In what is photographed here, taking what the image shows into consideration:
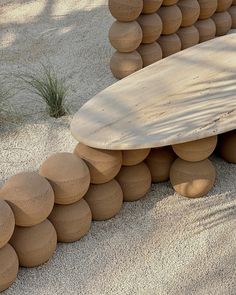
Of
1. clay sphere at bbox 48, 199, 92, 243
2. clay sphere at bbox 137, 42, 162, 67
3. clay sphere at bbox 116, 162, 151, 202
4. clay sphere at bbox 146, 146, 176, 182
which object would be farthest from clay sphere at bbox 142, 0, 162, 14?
clay sphere at bbox 48, 199, 92, 243

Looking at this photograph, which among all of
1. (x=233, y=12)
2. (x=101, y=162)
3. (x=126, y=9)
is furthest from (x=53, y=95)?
(x=233, y=12)

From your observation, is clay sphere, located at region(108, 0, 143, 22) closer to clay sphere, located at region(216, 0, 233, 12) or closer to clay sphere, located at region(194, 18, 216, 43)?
clay sphere, located at region(194, 18, 216, 43)

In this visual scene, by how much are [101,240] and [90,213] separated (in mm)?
143

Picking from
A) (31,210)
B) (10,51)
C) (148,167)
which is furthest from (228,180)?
(10,51)

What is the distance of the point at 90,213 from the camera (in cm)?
280

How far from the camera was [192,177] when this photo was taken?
3.02 metres

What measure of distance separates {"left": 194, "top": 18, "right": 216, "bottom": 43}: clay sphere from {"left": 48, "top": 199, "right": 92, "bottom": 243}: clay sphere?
237 cm

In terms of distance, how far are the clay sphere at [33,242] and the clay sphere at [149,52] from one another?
1.94 m

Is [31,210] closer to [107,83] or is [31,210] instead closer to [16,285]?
[16,285]

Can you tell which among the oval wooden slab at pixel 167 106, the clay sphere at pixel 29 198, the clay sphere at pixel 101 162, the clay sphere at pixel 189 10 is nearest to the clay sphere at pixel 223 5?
the clay sphere at pixel 189 10

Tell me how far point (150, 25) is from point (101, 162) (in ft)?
5.35

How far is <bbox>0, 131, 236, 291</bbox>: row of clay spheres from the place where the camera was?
2523 mm

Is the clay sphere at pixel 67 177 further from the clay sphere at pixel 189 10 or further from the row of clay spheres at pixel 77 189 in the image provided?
the clay sphere at pixel 189 10

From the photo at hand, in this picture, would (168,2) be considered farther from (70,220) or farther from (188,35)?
(70,220)
